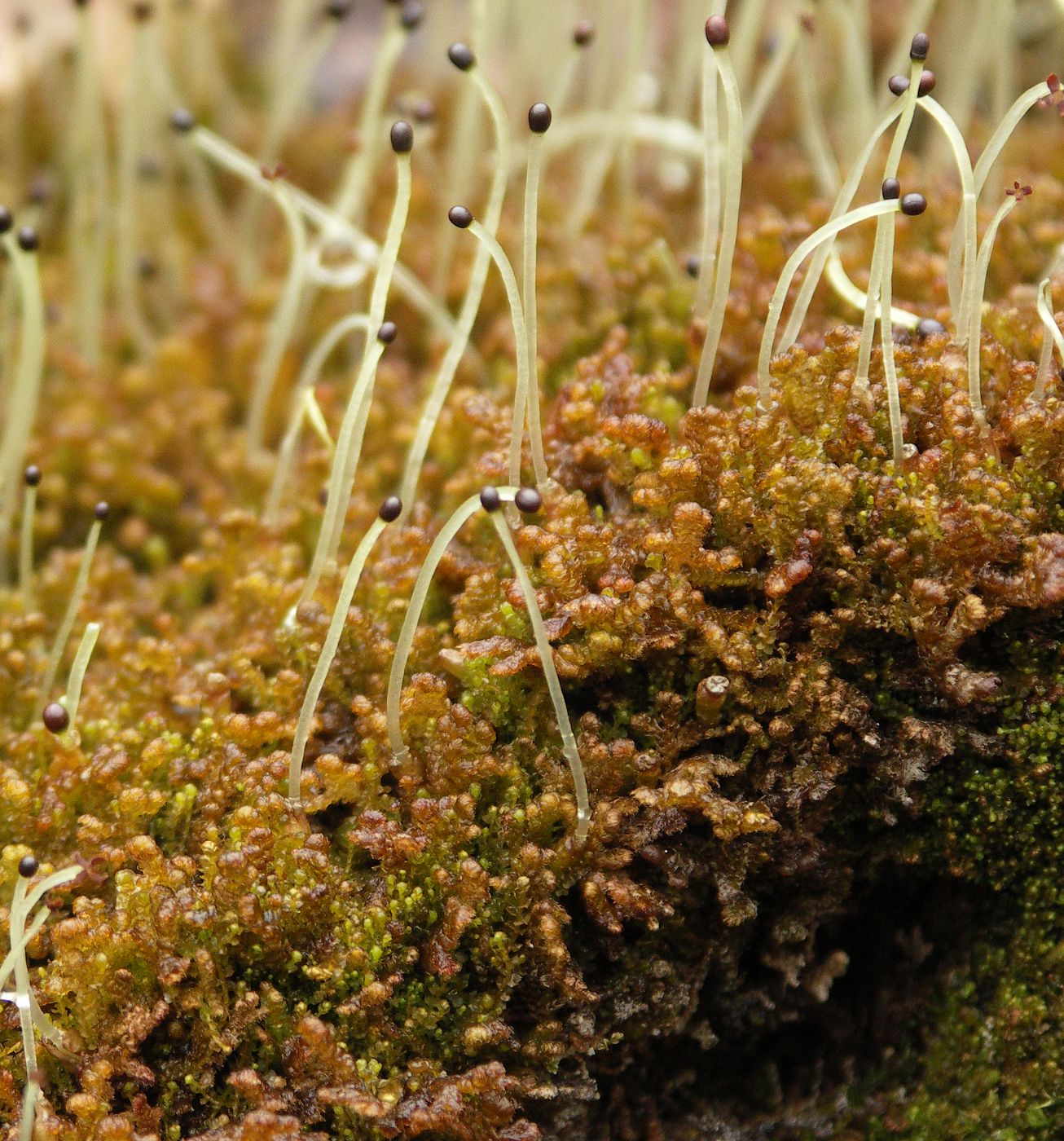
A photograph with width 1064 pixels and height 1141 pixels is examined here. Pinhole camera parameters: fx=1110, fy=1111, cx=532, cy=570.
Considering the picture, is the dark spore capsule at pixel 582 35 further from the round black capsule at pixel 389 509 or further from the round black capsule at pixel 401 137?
the round black capsule at pixel 389 509

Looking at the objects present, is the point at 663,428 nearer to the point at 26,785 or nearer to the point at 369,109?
the point at 26,785

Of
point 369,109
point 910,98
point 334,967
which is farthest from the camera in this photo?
point 369,109

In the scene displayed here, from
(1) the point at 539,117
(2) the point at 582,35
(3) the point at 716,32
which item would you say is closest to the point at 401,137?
(1) the point at 539,117

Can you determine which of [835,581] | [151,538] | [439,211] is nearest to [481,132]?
[439,211]

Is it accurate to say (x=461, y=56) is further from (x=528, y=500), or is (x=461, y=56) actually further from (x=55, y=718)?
(x=55, y=718)

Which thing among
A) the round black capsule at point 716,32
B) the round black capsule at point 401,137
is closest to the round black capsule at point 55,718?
the round black capsule at point 401,137

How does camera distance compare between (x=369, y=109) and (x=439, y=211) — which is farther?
(x=439, y=211)

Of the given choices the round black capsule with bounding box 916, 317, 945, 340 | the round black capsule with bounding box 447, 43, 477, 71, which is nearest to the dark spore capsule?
the round black capsule with bounding box 447, 43, 477, 71
